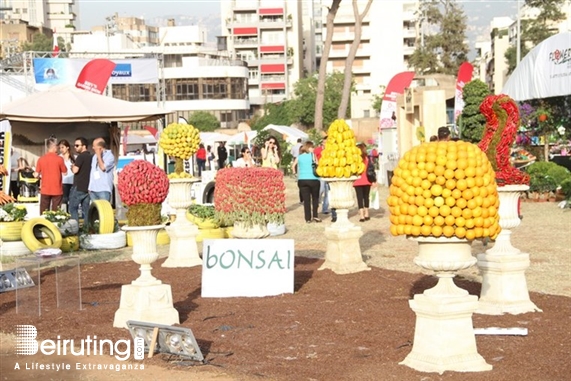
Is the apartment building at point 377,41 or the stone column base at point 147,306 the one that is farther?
the apartment building at point 377,41

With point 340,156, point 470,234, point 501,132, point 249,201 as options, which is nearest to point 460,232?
point 470,234

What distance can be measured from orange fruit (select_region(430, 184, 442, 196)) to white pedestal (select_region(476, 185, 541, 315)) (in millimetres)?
2976

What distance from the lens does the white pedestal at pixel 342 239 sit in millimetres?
14422

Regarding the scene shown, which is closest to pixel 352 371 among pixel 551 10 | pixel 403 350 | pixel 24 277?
pixel 403 350

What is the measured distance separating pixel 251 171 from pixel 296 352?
6458 mm

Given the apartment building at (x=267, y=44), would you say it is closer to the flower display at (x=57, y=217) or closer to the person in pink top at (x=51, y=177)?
the person in pink top at (x=51, y=177)

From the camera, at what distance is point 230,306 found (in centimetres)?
1172

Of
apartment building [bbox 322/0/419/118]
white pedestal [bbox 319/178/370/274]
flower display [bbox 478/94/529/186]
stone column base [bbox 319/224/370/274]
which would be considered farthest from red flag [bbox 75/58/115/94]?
apartment building [bbox 322/0/419/118]

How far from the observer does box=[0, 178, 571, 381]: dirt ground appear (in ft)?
27.8

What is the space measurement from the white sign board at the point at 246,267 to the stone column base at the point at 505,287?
98.6 inches

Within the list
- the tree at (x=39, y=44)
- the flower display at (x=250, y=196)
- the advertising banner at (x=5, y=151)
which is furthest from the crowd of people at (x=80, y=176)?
the tree at (x=39, y=44)

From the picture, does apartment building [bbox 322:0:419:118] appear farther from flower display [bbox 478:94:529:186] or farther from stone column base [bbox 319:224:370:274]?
flower display [bbox 478:94:529:186]

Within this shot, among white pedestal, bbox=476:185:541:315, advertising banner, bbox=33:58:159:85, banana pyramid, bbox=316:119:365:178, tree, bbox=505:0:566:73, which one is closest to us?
white pedestal, bbox=476:185:541:315

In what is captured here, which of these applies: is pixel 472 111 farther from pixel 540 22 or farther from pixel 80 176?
pixel 540 22
